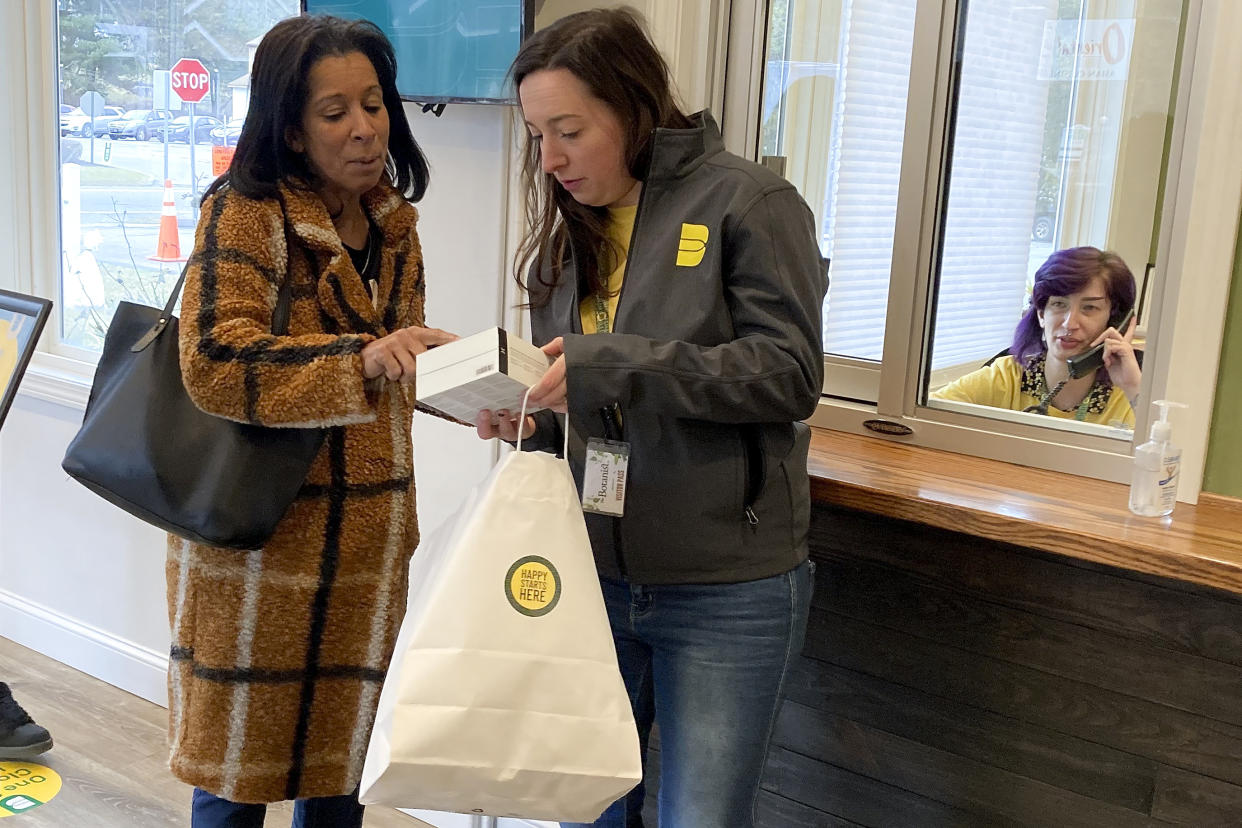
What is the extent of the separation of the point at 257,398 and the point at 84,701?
72.2 inches

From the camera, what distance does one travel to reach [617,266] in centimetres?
145

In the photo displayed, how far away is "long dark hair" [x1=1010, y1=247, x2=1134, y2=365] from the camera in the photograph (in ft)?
5.57

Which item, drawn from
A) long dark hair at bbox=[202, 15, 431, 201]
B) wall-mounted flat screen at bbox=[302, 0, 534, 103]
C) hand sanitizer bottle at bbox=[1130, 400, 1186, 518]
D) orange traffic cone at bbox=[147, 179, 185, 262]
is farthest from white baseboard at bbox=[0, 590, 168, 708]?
hand sanitizer bottle at bbox=[1130, 400, 1186, 518]

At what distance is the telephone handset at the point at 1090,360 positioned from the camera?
1693mm

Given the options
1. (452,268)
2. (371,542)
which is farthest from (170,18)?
(371,542)

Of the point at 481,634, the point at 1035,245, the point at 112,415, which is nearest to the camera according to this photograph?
the point at 481,634

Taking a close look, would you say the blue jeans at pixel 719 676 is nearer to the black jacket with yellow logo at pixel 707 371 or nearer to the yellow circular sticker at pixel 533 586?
→ the black jacket with yellow logo at pixel 707 371

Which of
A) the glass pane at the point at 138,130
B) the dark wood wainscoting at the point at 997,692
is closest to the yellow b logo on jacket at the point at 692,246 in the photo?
the dark wood wainscoting at the point at 997,692

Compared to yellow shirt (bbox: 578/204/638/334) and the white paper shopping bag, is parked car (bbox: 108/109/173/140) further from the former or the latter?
the white paper shopping bag

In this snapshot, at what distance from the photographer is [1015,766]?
1666mm


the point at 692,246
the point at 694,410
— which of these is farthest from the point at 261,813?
the point at 692,246

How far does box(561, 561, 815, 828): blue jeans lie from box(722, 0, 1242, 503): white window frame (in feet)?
1.93

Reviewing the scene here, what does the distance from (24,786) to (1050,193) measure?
2.32 meters

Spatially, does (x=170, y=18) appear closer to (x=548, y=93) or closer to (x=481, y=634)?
(x=548, y=93)
